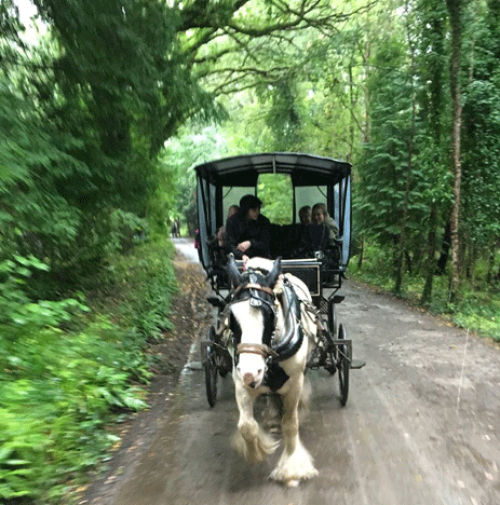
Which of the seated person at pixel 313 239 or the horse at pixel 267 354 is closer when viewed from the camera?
the horse at pixel 267 354

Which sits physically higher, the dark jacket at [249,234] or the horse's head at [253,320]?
the dark jacket at [249,234]

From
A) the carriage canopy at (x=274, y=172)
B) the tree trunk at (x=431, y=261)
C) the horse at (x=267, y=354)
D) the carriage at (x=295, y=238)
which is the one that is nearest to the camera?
the horse at (x=267, y=354)

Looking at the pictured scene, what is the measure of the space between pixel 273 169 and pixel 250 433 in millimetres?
3890

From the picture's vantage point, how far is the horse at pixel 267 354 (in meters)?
3.04

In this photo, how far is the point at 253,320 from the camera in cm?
310

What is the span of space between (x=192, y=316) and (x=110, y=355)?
4.88m

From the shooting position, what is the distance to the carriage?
5.11m

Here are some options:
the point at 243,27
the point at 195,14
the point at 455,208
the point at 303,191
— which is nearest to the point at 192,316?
the point at 303,191

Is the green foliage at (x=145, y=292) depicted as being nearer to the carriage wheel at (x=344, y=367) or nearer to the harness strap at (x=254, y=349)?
the carriage wheel at (x=344, y=367)

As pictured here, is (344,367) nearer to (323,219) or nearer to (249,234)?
(249,234)

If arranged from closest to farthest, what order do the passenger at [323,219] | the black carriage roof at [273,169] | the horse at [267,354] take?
the horse at [267,354] → the black carriage roof at [273,169] → the passenger at [323,219]

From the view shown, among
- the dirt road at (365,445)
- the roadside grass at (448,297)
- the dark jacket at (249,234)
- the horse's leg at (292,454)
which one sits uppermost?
the dark jacket at (249,234)

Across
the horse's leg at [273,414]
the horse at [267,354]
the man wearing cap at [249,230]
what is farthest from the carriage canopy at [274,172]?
the horse at [267,354]

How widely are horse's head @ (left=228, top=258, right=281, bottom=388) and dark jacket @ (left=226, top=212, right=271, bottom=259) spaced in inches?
88.4
